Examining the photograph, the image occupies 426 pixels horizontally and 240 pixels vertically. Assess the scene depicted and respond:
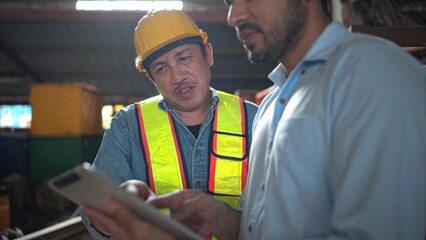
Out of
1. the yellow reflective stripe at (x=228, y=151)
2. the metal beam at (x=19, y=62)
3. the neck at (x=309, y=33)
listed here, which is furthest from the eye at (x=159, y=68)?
the metal beam at (x=19, y=62)

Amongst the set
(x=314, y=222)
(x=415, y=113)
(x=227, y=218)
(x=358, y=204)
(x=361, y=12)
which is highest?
(x=361, y=12)

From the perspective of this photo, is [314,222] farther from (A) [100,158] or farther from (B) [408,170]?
(A) [100,158]

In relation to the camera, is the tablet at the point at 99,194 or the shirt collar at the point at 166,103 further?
the shirt collar at the point at 166,103

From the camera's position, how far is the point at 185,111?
2352mm

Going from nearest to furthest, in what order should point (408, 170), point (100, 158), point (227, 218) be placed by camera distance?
Result: point (408, 170) → point (227, 218) → point (100, 158)

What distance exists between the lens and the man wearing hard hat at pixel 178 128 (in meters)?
2.12

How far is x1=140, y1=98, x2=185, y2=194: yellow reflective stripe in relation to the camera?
212 cm

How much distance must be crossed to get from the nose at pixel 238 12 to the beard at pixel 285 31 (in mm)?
52

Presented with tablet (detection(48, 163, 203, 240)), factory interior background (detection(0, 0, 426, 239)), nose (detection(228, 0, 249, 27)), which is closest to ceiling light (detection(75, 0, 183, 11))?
factory interior background (detection(0, 0, 426, 239))

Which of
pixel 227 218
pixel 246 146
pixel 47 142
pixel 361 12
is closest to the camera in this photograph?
pixel 227 218

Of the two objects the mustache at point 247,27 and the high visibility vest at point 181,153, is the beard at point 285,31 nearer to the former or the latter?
the mustache at point 247,27

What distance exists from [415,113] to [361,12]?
17.7ft

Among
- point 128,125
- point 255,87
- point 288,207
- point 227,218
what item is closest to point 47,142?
point 128,125

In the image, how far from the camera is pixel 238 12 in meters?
1.45
